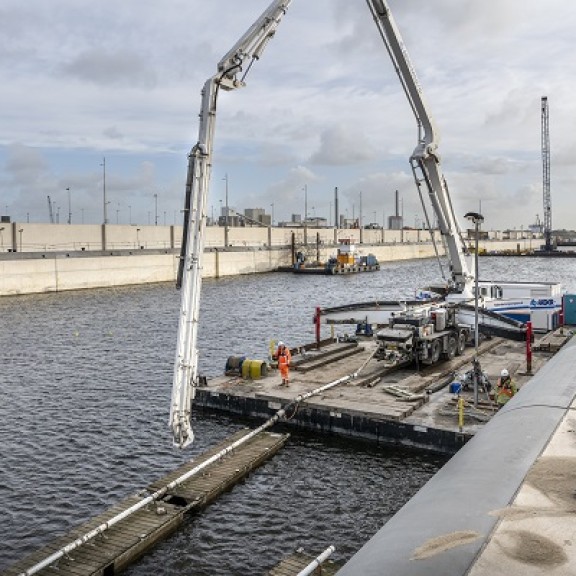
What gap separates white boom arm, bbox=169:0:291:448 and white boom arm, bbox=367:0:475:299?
16.9 m

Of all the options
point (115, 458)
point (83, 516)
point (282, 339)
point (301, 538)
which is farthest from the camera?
point (282, 339)

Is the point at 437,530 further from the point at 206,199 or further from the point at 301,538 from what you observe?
the point at 206,199

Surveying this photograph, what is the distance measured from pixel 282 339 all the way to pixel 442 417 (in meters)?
25.9

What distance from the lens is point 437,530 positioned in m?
8.75

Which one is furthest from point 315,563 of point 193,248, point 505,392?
point 505,392

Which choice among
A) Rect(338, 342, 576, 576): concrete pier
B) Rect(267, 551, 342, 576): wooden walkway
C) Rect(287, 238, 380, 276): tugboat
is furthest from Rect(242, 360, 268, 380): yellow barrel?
Rect(287, 238, 380, 276): tugboat

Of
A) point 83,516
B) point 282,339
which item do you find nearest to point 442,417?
point 83,516

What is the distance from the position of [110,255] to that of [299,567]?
87.2 m

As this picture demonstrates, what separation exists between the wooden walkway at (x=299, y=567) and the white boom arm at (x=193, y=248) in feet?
14.1

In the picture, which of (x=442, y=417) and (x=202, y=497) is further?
(x=442, y=417)

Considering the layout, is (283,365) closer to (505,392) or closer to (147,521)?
(505,392)

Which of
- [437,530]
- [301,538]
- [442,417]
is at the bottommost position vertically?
[301,538]

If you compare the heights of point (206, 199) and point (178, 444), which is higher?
point (206, 199)

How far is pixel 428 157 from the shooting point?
37688 millimetres
